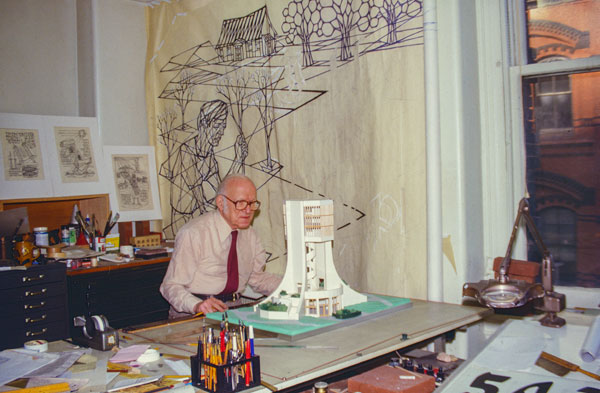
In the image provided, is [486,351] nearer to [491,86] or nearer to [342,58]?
[491,86]

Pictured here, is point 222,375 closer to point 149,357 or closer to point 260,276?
point 149,357

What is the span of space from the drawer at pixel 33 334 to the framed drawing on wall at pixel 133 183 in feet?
3.38

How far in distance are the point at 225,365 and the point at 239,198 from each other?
1605mm

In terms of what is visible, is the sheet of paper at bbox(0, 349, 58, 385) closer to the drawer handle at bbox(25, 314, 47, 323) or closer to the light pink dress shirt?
the light pink dress shirt

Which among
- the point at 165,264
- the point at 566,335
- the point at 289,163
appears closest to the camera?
the point at 566,335

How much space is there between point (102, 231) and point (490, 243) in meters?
3.04

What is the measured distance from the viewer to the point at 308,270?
228cm

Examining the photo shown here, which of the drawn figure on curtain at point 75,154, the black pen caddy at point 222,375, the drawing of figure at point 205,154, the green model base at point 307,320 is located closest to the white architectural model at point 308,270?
the green model base at point 307,320

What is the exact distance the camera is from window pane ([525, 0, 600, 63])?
2.45 metres

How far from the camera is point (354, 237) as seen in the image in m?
2.99

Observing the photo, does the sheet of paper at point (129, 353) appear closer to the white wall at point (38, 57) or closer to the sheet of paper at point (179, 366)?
the sheet of paper at point (179, 366)

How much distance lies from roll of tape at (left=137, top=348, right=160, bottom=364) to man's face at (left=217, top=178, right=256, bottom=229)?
130 cm

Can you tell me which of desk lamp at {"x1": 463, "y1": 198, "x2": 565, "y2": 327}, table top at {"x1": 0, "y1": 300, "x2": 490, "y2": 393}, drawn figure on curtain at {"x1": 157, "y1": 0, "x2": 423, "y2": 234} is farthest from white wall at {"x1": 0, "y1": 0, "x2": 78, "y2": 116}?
desk lamp at {"x1": 463, "y1": 198, "x2": 565, "y2": 327}

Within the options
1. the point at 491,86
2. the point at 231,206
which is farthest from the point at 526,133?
the point at 231,206
